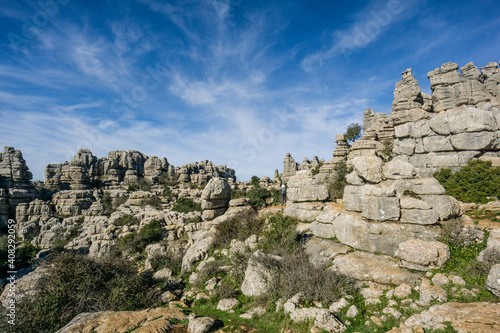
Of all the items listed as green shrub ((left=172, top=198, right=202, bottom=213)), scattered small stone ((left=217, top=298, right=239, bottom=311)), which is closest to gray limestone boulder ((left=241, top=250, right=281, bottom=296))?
scattered small stone ((left=217, top=298, right=239, bottom=311))

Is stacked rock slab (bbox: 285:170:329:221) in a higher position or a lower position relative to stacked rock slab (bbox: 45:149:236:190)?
lower

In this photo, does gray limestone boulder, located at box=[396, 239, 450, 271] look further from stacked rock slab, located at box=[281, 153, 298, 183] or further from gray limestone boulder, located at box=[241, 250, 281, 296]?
stacked rock slab, located at box=[281, 153, 298, 183]

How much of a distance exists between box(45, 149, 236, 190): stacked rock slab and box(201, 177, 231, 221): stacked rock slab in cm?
3737

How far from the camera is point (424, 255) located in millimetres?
6488

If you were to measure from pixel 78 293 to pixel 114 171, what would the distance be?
56571 mm

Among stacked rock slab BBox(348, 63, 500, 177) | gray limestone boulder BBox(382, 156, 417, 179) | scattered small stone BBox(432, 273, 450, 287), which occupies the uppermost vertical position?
stacked rock slab BBox(348, 63, 500, 177)

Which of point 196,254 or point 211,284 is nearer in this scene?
point 211,284

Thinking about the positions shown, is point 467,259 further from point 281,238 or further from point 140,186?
point 140,186

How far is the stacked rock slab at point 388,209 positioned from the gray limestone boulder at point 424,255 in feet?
1.80

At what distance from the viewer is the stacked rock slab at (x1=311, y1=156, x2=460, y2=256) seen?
7.59 meters

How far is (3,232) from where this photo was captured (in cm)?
3125

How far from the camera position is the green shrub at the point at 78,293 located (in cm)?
679

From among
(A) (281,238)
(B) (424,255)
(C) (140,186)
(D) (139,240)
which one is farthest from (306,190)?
(C) (140,186)

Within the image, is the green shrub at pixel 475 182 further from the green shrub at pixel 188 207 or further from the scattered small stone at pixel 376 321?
the green shrub at pixel 188 207
